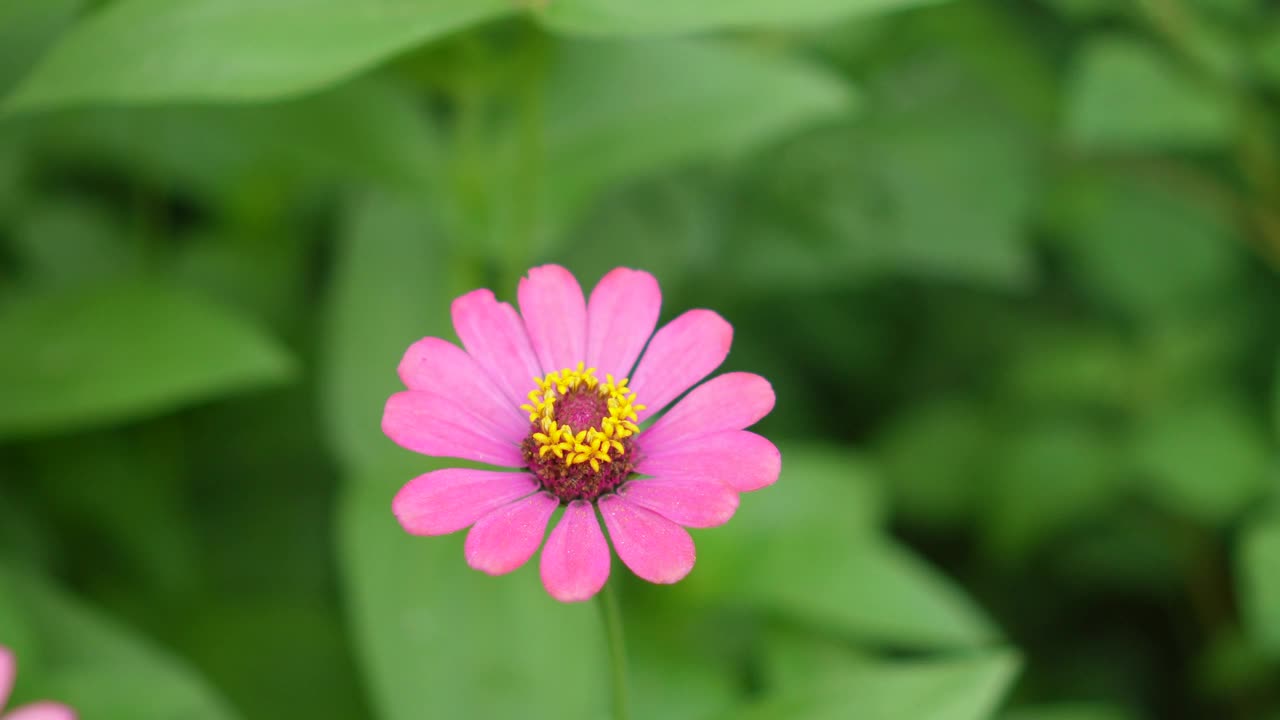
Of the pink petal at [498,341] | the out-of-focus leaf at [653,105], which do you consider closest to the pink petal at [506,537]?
the pink petal at [498,341]

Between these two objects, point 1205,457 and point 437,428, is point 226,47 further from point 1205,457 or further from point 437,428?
point 1205,457

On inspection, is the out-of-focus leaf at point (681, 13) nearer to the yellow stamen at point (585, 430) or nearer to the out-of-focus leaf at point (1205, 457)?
the yellow stamen at point (585, 430)

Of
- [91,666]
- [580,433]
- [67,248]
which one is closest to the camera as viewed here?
[580,433]

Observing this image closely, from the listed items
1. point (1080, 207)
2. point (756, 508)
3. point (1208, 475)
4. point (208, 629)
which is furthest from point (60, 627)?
point (1080, 207)

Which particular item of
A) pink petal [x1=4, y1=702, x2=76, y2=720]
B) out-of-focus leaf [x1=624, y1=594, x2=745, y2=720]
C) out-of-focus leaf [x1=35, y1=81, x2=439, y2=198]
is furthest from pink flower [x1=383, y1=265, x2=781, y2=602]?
out-of-focus leaf [x1=35, y1=81, x2=439, y2=198]

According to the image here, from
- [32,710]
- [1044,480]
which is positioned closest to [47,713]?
[32,710]
